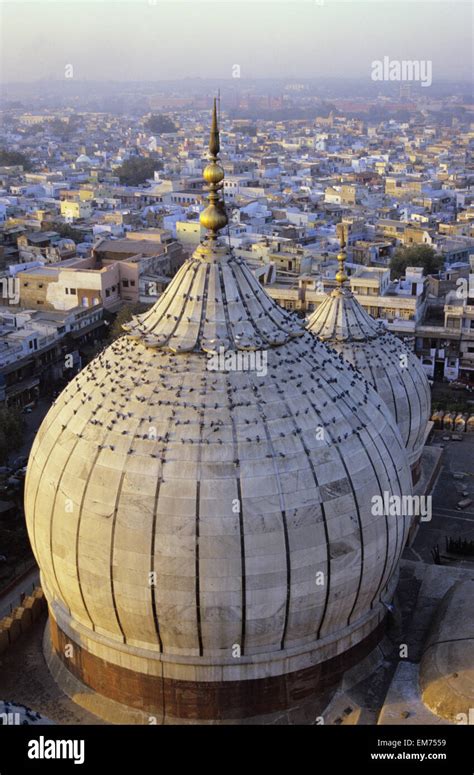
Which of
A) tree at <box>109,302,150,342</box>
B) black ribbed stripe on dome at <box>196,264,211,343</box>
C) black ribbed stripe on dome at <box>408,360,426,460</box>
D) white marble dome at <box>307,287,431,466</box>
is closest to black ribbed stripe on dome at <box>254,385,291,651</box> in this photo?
black ribbed stripe on dome at <box>196,264,211,343</box>

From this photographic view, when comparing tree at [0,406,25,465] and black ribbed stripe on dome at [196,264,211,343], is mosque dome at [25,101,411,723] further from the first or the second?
tree at [0,406,25,465]

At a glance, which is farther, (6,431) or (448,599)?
(6,431)

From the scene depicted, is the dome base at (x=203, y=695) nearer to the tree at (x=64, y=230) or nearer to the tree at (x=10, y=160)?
the tree at (x=64, y=230)

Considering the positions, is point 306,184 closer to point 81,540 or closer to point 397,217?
point 397,217

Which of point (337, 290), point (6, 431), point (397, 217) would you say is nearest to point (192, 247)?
point (397, 217)

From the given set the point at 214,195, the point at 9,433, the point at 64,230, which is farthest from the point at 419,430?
the point at 64,230

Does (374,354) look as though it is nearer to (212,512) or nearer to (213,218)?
(213,218)

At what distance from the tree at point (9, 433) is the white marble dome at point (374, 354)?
14159 millimetres

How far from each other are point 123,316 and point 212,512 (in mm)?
36327

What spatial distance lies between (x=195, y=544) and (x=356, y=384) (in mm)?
5413

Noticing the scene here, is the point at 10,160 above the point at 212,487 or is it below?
above

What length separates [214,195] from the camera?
18.2 m

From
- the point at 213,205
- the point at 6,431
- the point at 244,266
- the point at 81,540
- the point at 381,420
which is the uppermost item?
the point at 213,205

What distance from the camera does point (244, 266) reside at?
60.2ft
